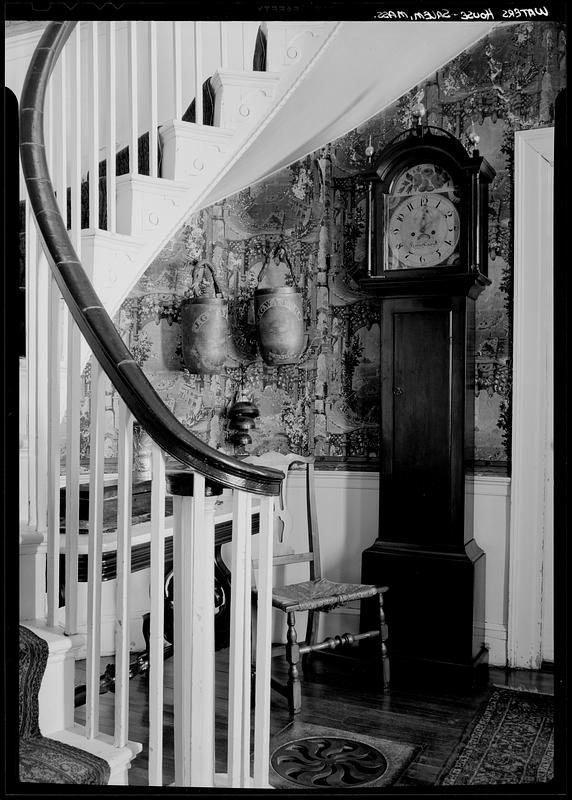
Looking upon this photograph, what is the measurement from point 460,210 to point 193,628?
2.23m

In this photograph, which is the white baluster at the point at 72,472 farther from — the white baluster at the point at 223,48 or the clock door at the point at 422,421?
the clock door at the point at 422,421

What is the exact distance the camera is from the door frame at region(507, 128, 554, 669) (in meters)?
3.31

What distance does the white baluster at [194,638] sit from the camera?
1.63m

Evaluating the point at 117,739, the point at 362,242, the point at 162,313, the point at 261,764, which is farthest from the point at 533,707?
the point at 162,313

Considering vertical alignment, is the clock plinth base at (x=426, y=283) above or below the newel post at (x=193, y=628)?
above

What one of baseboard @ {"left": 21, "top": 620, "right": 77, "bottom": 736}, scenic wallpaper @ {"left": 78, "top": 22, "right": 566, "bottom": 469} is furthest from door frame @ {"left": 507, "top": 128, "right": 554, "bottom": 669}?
baseboard @ {"left": 21, "top": 620, "right": 77, "bottom": 736}

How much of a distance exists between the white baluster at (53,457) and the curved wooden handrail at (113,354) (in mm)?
86

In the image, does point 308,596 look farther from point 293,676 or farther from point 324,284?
point 324,284

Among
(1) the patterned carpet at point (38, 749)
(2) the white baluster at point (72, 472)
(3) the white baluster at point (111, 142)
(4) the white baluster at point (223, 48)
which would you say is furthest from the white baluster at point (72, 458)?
(4) the white baluster at point (223, 48)

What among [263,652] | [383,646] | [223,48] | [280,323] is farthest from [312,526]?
[223,48]

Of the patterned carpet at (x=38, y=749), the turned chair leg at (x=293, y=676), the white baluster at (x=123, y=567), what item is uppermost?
the white baluster at (x=123, y=567)

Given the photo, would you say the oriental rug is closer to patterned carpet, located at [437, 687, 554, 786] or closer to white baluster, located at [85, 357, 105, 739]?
patterned carpet, located at [437, 687, 554, 786]

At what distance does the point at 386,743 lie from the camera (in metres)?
2.56

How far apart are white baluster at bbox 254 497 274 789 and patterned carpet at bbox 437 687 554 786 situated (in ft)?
2.74
